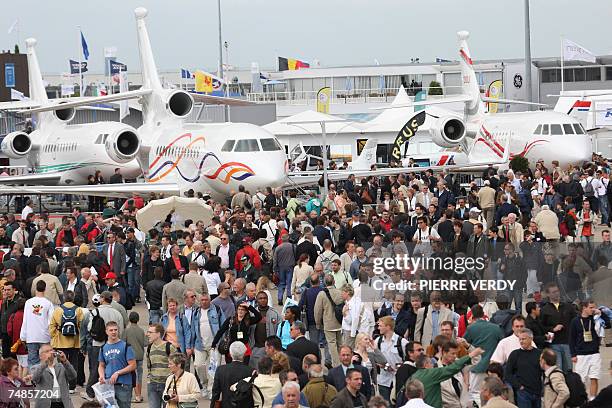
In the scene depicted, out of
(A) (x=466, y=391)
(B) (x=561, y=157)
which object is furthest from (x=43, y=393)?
(B) (x=561, y=157)

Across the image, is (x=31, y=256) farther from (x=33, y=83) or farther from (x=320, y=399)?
(x=33, y=83)

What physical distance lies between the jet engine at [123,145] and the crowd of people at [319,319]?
13925 mm

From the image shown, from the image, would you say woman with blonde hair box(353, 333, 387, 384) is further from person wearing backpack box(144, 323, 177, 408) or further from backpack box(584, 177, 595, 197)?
backpack box(584, 177, 595, 197)

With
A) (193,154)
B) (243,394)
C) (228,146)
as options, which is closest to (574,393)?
(243,394)

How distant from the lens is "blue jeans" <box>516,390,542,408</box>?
11.3 m

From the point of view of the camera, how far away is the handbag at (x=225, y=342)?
13102 mm

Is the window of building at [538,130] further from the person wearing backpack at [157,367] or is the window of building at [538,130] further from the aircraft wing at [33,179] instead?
the person wearing backpack at [157,367]

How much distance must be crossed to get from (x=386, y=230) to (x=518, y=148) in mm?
17910

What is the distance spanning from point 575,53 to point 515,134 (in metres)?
23.9

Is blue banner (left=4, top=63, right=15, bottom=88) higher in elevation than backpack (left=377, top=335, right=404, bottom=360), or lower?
higher

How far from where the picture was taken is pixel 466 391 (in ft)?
39.4

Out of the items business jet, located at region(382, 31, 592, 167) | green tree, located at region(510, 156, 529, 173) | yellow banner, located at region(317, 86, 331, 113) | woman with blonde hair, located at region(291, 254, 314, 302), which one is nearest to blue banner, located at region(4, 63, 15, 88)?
yellow banner, located at region(317, 86, 331, 113)

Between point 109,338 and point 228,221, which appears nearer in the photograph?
point 109,338

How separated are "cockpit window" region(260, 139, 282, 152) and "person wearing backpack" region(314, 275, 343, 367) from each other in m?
16.8
